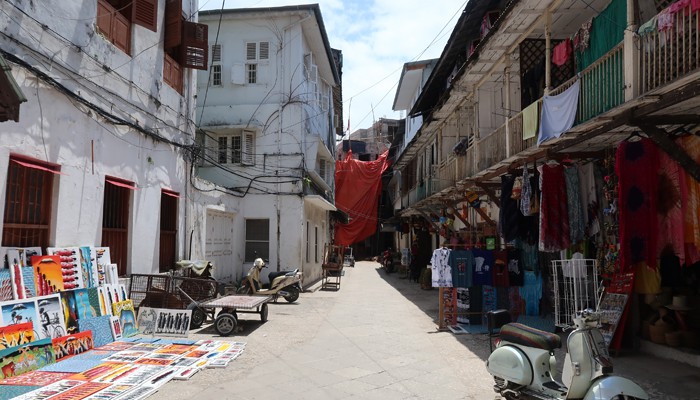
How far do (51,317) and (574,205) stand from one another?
27.8ft

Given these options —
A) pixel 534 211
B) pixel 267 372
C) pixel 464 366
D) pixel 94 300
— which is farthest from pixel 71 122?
pixel 534 211

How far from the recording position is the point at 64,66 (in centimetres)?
755

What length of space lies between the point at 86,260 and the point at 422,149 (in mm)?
17361

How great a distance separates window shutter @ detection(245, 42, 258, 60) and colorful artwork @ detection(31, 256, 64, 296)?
481 inches

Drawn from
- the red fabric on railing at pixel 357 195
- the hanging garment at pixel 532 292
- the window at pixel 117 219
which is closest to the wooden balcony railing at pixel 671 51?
the hanging garment at pixel 532 292

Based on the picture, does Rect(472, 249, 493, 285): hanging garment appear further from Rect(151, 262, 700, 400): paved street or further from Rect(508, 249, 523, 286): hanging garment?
Rect(151, 262, 700, 400): paved street

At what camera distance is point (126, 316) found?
28.0 feet

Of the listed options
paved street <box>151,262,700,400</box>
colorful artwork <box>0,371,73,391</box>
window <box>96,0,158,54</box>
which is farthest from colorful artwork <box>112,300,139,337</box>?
window <box>96,0,158,54</box>

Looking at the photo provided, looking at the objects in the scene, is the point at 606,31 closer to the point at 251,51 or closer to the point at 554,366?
the point at 554,366

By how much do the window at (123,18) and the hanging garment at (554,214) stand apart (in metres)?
8.46

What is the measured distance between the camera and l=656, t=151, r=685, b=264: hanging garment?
6023 millimetres

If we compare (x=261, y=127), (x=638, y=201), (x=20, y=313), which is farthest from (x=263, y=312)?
(x=261, y=127)

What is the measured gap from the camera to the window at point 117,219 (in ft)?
30.2

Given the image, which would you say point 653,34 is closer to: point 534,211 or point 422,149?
point 534,211
